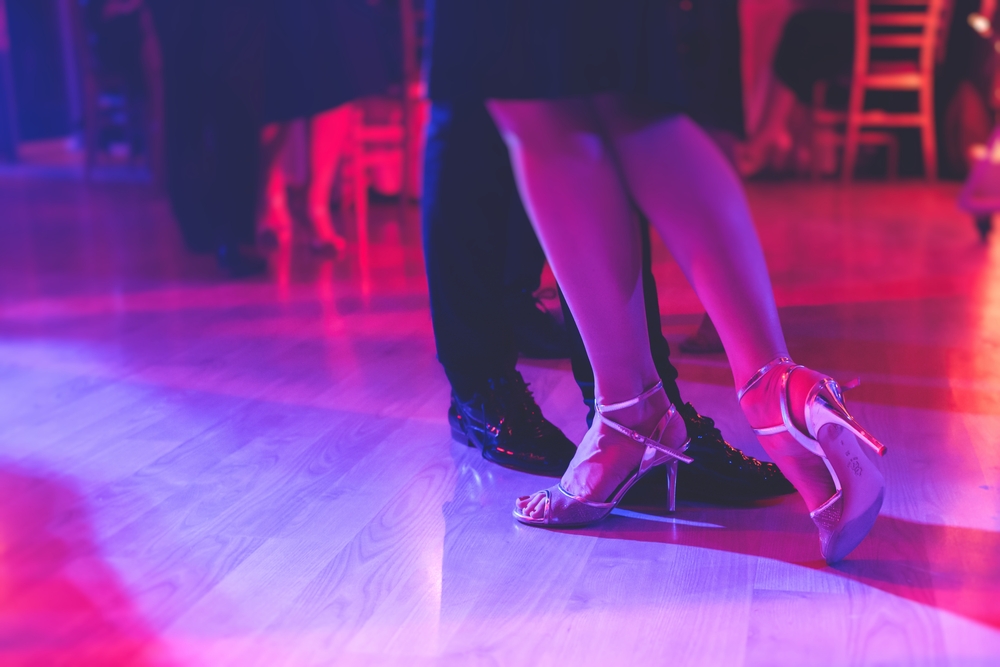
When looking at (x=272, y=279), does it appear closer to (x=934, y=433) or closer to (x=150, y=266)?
(x=150, y=266)

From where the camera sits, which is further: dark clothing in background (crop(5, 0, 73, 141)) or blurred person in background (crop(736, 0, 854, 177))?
dark clothing in background (crop(5, 0, 73, 141))

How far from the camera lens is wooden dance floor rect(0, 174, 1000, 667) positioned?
74 cm

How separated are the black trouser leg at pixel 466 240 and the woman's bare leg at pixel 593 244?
234 mm

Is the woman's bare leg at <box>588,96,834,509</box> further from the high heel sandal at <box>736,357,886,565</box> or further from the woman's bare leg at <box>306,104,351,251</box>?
the woman's bare leg at <box>306,104,351,251</box>

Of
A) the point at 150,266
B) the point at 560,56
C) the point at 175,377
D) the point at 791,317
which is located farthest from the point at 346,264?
the point at 560,56

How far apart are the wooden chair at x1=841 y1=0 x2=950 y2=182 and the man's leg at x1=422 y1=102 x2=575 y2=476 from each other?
3724mm

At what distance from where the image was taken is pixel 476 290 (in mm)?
1117

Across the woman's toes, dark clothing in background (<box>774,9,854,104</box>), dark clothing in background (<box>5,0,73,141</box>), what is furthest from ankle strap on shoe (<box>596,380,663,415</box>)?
dark clothing in background (<box>5,0,73,141</box>)

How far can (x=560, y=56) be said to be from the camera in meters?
0.80

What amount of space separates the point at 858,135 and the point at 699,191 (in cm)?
421

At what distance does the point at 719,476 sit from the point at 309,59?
76.1 inches

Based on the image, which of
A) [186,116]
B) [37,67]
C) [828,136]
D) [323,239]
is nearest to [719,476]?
[323,239]

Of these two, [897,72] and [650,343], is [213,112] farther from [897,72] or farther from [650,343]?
[897,72]

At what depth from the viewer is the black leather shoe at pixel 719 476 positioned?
0.98 m
